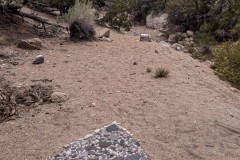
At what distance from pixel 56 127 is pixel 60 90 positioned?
4.39 ft

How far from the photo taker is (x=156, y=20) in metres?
18.2

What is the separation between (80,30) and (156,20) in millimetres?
8708

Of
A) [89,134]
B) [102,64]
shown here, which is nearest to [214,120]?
[89,134]

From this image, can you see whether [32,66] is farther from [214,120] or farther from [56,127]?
[214,120]

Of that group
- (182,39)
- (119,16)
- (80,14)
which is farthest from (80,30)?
(182,39)

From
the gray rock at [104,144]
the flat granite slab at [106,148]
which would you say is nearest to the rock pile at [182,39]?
the flat granite slab at [106,148]

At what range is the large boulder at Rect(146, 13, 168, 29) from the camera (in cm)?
1775

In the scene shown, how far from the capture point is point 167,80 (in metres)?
7.70

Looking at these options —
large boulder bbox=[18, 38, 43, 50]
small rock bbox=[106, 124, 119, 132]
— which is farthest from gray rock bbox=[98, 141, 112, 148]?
large boulder bbox=[18, 38, 43, 50]

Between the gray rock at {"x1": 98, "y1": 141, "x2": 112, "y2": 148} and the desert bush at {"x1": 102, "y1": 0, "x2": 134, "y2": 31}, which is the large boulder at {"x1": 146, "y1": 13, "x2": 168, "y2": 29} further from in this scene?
the gray rock at {"x1": 98, "y1": 141, "x2": 112, "y2": 148}

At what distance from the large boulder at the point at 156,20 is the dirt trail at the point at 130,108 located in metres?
8.57

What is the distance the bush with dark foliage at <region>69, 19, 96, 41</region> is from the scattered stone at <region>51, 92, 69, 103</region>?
14.0ft

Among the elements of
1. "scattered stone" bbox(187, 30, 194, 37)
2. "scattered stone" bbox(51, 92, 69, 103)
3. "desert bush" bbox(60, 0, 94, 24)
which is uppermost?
"desert bush" bbox(60, 0, 94, 24)

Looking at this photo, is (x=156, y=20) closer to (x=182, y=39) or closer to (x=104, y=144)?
(x=182, y=39)
